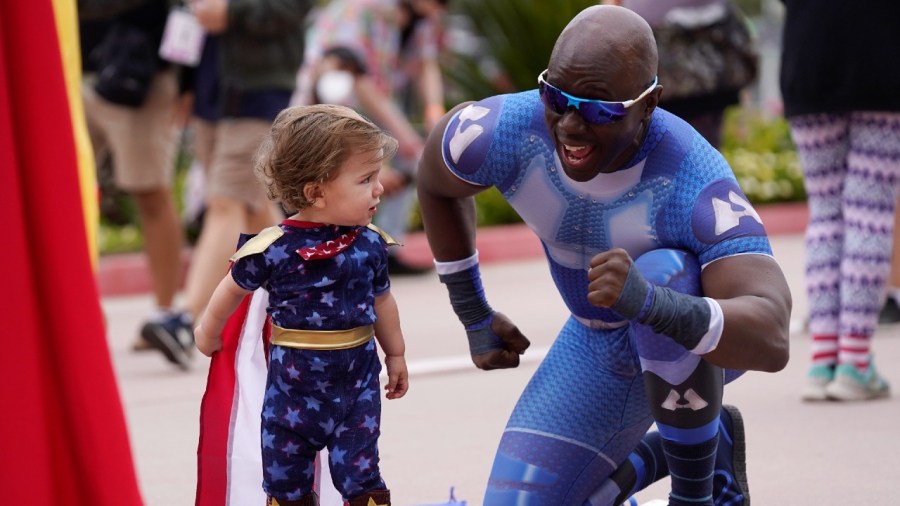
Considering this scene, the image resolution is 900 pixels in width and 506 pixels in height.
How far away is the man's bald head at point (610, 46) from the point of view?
9.32 feet

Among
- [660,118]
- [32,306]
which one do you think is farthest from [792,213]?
[32,306]

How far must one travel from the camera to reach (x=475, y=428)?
4891 mm

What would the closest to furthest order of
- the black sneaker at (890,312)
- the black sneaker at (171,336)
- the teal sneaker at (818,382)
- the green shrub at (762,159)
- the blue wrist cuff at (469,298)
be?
the blue wrist cuff at (469,298) < the teal sneaker at (818,382) < the black sneaker at (171,336) < the black sneaker at (890,312) < the green shrub at (762,159)

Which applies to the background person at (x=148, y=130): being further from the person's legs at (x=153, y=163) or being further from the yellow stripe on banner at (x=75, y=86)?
the yellow stripe on banner at (x=75, y=86)

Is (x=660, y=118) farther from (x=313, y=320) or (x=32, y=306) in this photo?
(x=32, y=306)

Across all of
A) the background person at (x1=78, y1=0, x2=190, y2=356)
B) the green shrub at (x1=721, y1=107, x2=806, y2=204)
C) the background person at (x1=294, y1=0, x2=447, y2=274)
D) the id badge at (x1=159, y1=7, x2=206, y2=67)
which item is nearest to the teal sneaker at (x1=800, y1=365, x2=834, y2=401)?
the background person at (x1=78, y1=0, x2=190, y2=356)

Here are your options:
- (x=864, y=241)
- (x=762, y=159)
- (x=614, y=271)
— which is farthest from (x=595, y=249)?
(x=762, y=159)

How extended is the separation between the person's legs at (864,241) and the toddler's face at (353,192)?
2.30 m

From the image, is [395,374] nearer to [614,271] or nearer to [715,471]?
[715,471]

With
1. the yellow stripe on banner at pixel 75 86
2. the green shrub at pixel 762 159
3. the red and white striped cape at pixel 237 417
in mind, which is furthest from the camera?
the green shrub at pixel 762 159

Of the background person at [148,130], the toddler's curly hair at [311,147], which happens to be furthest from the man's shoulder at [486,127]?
the background person at [148,130]

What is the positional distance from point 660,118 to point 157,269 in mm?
3891

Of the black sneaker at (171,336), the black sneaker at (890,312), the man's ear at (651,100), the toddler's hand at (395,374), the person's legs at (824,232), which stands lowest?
the black sneaker at (890,312)

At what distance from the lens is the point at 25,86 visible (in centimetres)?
267
